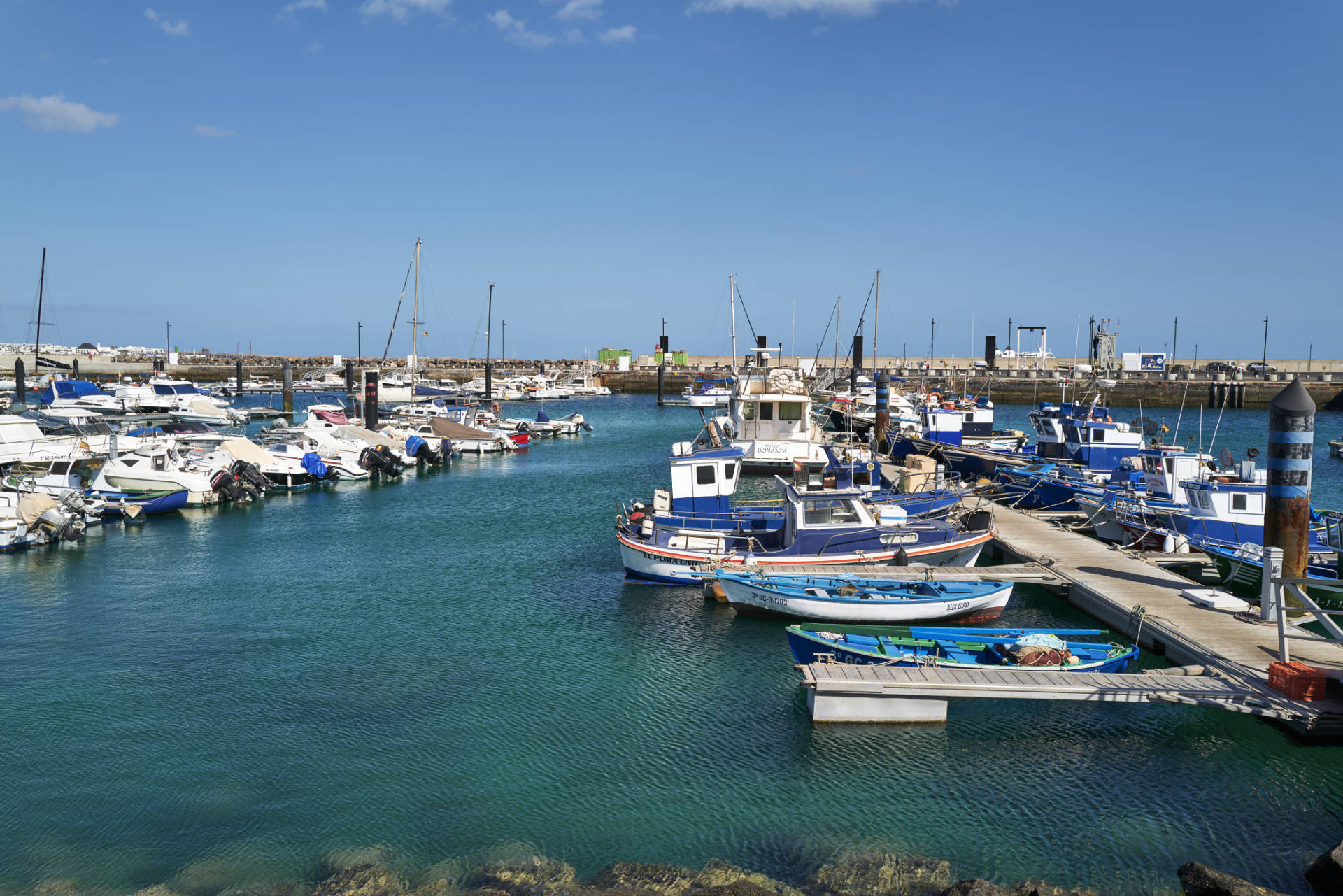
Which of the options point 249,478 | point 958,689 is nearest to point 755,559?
point 958,689

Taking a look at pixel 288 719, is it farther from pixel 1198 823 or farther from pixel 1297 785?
pixel 1297 785

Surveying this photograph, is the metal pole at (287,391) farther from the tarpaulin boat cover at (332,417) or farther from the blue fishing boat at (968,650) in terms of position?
the blue fishing boat at (968,650)

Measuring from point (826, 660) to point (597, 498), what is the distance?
2422 centimetres

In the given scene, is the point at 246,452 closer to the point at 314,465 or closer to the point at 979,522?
the point at 314,465

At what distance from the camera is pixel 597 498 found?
3912 cm

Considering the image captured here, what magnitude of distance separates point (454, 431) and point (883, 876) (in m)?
48.1

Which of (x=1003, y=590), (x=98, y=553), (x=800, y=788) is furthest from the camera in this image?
(x=98, y=553)

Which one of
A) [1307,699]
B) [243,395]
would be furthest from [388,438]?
[243,395]

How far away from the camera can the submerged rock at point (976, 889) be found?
9.67 metres

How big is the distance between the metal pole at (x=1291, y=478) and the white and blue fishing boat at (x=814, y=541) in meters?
6.37

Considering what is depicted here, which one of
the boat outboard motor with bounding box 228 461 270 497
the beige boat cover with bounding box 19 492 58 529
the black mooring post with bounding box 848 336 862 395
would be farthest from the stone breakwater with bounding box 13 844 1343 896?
the black mooring post with bounding box 848 336 862 395

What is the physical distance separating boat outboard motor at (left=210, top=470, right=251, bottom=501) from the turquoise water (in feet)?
43.4

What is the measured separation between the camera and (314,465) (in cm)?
4191

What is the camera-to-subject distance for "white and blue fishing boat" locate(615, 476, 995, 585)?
70.1ft
